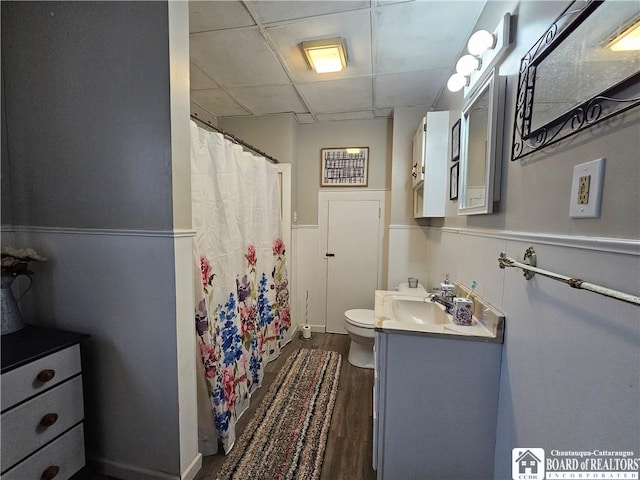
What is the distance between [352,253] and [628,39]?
2.52m

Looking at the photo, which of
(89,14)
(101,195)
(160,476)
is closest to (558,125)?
(101,195)

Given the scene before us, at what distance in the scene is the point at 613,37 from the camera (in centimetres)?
61

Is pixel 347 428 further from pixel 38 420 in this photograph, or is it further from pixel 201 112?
pixel 201 112

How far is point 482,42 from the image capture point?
1.21m

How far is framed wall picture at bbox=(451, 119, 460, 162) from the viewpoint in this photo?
1.64 metres

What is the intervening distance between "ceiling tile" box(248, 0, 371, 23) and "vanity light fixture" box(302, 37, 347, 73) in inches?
8.7

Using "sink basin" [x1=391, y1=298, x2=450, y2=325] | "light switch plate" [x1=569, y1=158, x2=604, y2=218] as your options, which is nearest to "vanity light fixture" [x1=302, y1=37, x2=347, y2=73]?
"light switch plate" [x1=569, y1=158, x2=604, y2=218]

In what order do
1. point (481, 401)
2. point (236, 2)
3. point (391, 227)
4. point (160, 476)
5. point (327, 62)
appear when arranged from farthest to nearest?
point (391, 227)
point (327, 62)
point (236, 2)
point (160, 476)
point (481, 401)

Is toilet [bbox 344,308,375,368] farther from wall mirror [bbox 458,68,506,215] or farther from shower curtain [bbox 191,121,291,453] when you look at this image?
wall mirror [bbox 458,68,506,215]

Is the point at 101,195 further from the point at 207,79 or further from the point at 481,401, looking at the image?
the point at 481,401

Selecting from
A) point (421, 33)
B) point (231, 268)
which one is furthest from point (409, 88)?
point (231, 268)

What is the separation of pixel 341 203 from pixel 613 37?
2427mm

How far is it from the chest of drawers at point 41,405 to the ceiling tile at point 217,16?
1.68m

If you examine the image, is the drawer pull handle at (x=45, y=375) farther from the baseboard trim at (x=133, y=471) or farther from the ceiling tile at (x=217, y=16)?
the ceiling tile at (x=217, y=16)
